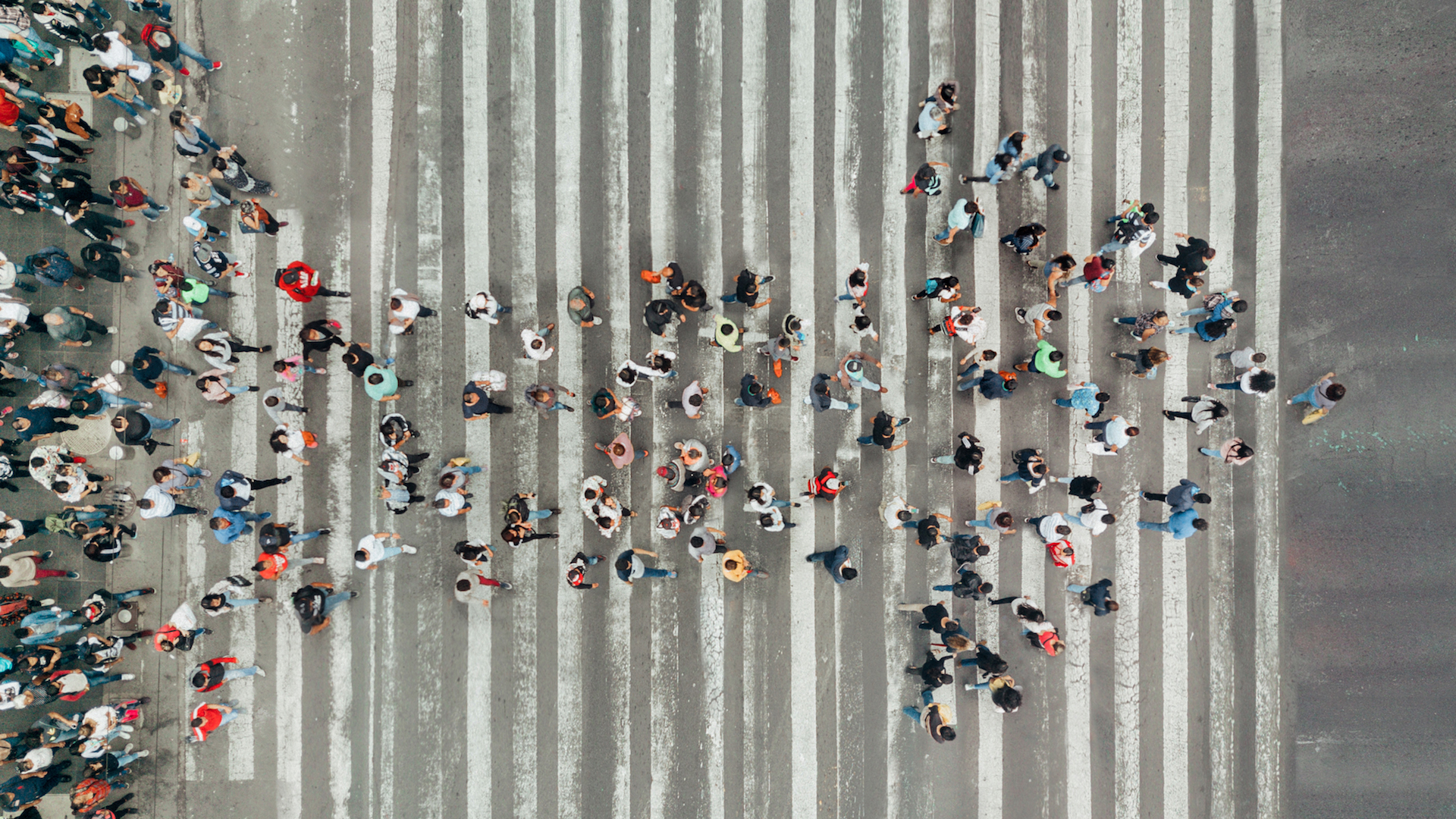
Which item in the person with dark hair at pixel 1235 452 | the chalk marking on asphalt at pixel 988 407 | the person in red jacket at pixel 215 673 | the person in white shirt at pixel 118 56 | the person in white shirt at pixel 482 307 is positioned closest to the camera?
the person in white shirt at pixel 118 56

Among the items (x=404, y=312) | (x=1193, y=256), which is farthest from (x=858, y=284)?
(x=404, y=312)

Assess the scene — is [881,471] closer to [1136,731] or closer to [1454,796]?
[1136,731]

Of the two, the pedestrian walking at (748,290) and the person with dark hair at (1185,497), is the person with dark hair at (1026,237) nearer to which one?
the pedestrian walking at (748,290)

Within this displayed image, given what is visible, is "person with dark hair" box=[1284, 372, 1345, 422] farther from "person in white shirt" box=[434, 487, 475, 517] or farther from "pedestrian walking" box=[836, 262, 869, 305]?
"person in white shirt" box=[434, 487, 475, 517]

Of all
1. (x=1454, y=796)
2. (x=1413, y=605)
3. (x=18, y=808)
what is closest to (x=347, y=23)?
(x=18, y=808)

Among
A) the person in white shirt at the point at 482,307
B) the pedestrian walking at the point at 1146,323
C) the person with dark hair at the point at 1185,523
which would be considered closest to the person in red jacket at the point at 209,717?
the person in white shirt at the point at 482,307

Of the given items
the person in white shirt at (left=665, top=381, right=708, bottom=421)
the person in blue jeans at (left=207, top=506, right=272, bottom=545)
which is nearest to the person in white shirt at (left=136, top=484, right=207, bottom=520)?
the person in blue jeans at (left=207, top=506, right=272, bottom=545)

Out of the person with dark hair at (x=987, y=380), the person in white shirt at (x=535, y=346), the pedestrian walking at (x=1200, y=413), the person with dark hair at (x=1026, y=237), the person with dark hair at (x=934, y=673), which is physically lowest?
the person with dark hair at (x=934, y=673)

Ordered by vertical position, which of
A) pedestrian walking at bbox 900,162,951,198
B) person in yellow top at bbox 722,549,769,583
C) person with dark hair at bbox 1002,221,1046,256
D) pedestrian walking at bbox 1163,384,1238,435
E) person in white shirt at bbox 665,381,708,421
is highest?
pedestrian walking at bbox 900,162,951,198
